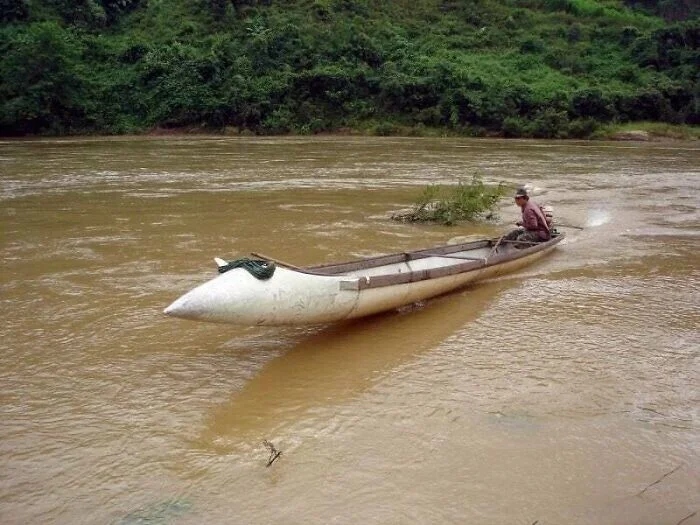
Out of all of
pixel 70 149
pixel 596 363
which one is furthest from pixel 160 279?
pixel 70 149

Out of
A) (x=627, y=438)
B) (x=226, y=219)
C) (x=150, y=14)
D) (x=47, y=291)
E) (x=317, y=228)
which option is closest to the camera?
(x=627, y=438)

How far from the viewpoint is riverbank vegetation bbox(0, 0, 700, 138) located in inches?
1155

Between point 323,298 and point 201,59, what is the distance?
28.9 metres

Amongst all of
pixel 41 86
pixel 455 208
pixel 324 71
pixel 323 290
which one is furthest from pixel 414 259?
pixel 41 86

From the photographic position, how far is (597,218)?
38.9ft

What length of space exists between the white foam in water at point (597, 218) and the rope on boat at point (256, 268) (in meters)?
7.51

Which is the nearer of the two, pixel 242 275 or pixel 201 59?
pixel 242 275

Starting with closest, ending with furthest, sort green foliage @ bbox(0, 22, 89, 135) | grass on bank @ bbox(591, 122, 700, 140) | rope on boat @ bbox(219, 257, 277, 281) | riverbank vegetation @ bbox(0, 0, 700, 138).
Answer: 1. rope on boat @ bbox(219, 257, 277, 281)
2. grass on bank @ bbox(591, 122, 700, 140)
3. green foliage @ bbox(0, 22, 89, 135)
4. riverbank vegetation @ bbox(0, 0, 700, 138)

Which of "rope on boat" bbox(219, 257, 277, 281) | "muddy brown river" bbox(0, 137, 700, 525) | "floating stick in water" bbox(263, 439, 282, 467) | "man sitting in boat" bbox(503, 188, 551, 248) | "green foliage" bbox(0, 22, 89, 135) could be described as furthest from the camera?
"green foliage" bbox(0, 22, 89, 135)

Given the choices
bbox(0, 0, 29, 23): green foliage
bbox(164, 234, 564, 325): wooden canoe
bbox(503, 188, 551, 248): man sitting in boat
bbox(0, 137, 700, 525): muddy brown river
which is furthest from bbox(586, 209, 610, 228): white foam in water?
bbox(0, 0, 29, 23): green foliage

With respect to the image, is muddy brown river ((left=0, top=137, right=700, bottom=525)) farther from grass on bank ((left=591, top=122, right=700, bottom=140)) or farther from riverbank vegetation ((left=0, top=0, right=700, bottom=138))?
riverbank vegetation ((left=0, top=0, right=700, bottom=138))

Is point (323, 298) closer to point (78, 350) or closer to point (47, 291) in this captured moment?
point (78, 350)

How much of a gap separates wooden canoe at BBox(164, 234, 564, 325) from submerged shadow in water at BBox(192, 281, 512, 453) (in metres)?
0.22

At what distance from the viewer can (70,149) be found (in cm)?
2378
